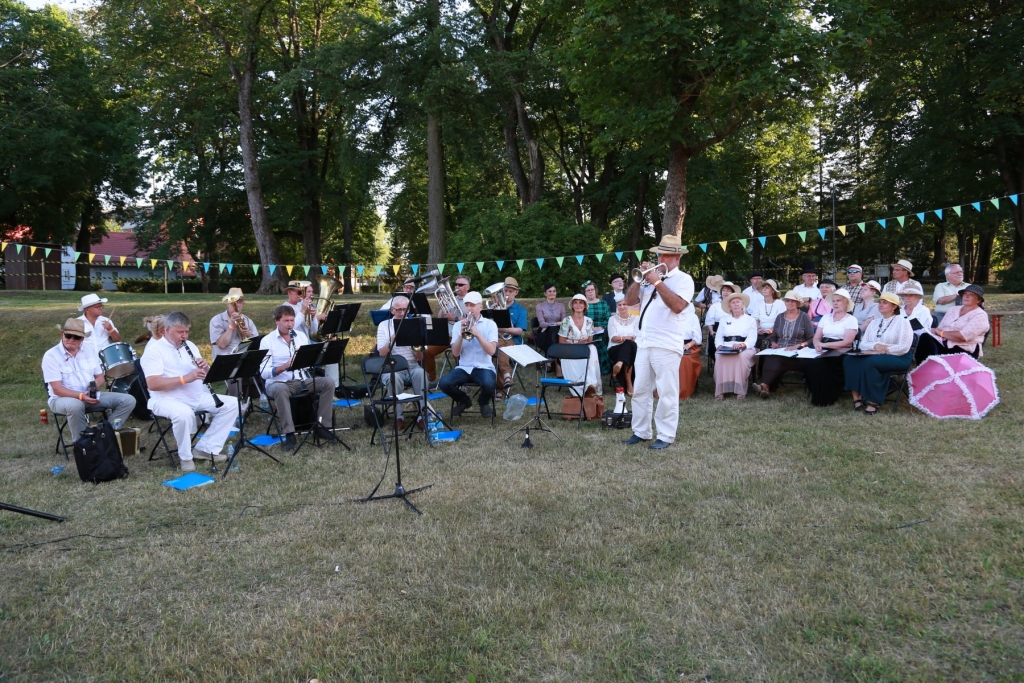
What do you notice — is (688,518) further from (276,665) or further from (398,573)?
(276,665)

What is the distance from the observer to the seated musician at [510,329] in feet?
32.8

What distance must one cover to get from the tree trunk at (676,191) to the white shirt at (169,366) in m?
11.1

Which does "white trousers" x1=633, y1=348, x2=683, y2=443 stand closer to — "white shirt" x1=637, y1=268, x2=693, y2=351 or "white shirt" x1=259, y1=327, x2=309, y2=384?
"white shirt" x1=637, y1=268, x2=693, y2=351

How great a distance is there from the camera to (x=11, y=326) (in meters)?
13.6

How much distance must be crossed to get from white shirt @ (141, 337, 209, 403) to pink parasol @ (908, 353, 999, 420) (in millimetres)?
7612

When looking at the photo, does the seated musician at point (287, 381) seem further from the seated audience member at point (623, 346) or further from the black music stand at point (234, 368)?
the seated audience member at point (623, 346)

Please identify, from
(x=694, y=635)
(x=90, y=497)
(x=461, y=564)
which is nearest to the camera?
(x=694, y=635)

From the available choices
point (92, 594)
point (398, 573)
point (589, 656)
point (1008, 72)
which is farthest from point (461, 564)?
point (1008, 72)

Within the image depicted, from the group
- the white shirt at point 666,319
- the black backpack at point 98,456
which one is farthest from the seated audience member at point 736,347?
the black backpack at point 98,456

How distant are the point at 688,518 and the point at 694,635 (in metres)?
1.56

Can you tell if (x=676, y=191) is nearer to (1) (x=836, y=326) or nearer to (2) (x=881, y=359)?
(1) (x=836, y=326)

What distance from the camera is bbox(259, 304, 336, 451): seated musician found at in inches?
288

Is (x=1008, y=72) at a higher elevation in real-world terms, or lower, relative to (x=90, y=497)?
higher

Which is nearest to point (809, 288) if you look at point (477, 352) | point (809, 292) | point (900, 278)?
point (809, 292)
